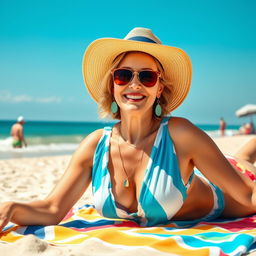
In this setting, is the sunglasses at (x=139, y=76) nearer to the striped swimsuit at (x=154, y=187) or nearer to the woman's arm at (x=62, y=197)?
the striped swimsuit at (x=154, y=187)

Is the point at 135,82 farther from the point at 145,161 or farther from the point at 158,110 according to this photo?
the point at 145,161

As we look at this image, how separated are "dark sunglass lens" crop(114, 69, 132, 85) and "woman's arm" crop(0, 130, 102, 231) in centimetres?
49

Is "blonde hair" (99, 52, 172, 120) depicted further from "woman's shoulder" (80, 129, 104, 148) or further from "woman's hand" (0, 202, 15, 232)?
"woman's hand" (0, 202, 15, 232)

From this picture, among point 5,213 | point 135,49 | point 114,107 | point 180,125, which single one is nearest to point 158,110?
point 180,125

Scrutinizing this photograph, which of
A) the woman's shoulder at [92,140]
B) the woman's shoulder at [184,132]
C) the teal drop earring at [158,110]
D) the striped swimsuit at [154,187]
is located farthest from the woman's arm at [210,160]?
the woman's shoulder at [92,140]

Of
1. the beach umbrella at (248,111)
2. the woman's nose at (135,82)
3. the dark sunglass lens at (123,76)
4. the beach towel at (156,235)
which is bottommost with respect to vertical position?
the beach towel at (156,235)

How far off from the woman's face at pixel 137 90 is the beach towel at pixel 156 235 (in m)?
0.90

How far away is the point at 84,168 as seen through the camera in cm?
292

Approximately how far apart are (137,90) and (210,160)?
745mm

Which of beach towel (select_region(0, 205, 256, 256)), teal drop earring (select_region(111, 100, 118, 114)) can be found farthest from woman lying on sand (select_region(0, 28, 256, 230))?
beach towel (select_region(0, 205, 256, 256))

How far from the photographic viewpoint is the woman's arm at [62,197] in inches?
107

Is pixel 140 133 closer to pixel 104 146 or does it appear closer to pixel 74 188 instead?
pixel 104 146

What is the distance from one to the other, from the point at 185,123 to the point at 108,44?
34.1 inches

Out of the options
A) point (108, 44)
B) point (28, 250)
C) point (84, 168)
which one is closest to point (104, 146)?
point (84, 168)
